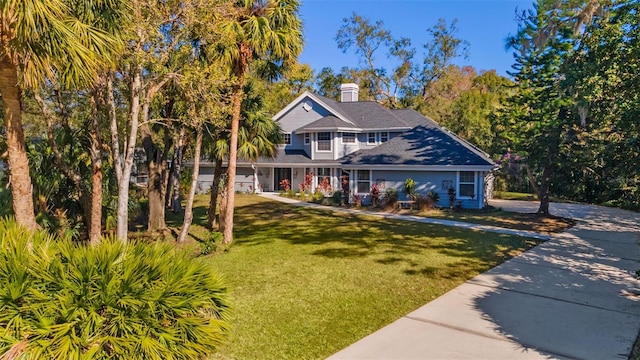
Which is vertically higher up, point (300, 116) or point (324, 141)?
point (300, 116)

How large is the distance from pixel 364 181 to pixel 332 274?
15247 millimetres

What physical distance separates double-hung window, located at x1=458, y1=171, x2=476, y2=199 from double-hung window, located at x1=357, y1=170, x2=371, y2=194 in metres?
5.17

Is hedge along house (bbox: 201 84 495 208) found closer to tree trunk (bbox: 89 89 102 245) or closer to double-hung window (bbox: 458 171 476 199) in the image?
double-hung window (bbox: 458 171 476 199)

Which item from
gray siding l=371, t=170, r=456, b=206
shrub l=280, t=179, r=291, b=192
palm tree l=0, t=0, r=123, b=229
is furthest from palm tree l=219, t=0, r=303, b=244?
shrub l=280, t=179, r=291, b=192

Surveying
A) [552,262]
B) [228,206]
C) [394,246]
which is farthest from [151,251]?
[552,262]

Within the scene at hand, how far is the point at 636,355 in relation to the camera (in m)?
5.33

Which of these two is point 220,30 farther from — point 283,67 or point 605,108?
point 605,108

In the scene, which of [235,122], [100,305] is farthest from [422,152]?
[100,305]

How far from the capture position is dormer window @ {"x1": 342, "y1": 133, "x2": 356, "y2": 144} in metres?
28.5

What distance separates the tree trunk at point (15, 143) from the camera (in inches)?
274

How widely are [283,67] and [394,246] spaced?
6780 millimetres

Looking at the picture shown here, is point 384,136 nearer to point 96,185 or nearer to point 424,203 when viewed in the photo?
point 424,203

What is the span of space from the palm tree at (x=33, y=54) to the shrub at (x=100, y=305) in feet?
7.18

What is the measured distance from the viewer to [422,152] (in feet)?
77.7
